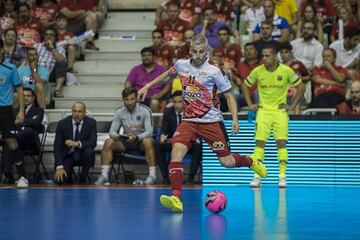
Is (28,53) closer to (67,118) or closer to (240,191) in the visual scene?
(67,118)

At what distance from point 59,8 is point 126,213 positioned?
10391 mm

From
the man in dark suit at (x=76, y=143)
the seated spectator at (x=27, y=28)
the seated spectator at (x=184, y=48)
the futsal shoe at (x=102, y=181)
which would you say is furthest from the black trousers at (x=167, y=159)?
the seated spectator at (x=27, y=28)

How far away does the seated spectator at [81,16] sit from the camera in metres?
20.3

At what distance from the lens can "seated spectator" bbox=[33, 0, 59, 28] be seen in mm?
20297

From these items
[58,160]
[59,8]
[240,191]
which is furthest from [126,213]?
[59,8]

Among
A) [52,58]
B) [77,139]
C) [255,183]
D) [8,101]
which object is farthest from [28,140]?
[255,183]

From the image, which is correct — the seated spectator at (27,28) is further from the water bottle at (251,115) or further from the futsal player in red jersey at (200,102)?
the futsal player in red jersey at (200,102)

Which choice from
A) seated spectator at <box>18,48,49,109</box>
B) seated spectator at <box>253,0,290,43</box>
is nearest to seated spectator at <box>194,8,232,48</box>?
seated spectator at <box>253,0,290,43</box>

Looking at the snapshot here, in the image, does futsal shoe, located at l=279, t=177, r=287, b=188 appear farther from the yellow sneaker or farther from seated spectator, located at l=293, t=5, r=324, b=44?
seated spectator, located at l=293, t=5, r=324, b=44

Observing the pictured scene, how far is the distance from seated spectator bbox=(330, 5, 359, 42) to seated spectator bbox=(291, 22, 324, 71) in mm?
771

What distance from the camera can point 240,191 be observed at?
1448 cm

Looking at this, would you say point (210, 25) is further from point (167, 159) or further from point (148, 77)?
point (167, 159)

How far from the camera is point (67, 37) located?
19.4m

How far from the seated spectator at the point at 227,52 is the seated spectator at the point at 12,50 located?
3826mm
